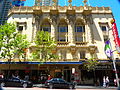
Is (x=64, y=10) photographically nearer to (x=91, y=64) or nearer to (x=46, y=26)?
(x=46, y=26)

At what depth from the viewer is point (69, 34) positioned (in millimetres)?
25578

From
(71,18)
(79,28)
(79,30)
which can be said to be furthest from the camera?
(79,28)

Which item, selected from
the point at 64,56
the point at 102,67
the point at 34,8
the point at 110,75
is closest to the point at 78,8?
the point at 34,8

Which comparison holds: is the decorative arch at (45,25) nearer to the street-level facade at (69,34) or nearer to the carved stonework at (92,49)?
the street-level facade at (69,34)

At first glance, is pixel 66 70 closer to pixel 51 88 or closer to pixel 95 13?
pixel 51 88

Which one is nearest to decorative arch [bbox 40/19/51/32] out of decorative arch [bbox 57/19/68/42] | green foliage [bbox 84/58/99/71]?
decorative arch [bbox 57/19/68/42]

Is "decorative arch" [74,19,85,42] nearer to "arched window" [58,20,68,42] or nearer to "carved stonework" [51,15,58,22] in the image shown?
"arched window" [58,20,68,42]

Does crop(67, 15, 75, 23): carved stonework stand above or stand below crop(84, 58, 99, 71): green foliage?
above

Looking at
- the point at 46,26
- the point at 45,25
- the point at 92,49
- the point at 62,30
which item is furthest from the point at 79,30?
the point at 45,25

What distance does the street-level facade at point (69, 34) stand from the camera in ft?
74.2

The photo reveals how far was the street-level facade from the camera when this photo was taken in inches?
890

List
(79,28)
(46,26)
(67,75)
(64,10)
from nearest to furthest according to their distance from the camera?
(67,75)
(79,28)
(46,26)
(64,10)

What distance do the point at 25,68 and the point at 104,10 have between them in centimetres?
2359

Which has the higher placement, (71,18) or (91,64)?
(71,18)
